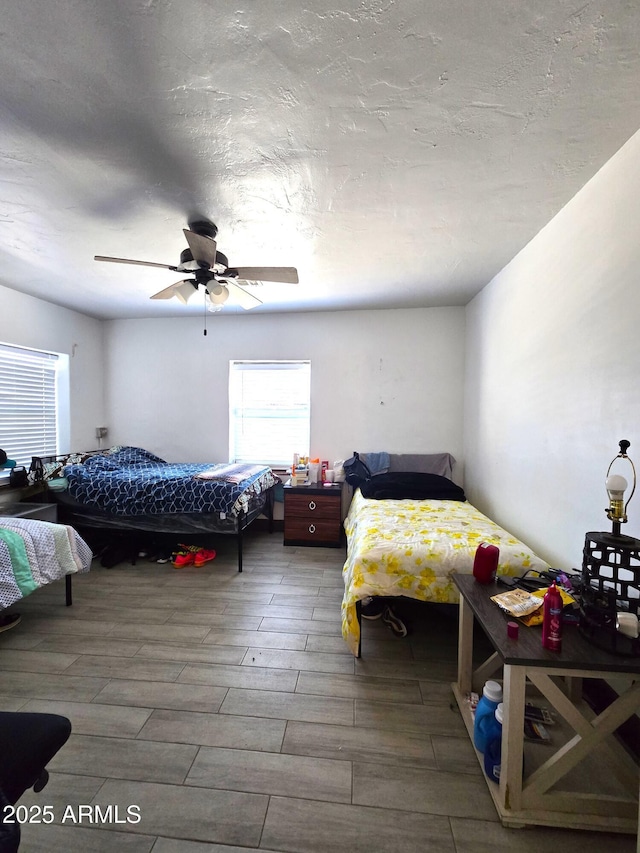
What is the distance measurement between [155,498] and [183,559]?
0.61m

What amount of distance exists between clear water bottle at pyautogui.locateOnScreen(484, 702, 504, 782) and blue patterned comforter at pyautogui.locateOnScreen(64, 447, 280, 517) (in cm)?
228

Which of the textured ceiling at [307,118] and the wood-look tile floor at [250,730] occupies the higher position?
the textured ceiling at [307,118]

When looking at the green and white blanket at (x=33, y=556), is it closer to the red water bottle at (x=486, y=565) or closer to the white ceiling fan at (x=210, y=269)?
the white ceiling fan at (x=210, y=269)

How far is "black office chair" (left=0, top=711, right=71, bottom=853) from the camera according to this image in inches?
32.6

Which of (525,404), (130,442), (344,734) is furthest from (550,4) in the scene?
(130,442)

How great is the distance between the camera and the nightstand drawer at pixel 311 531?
3756 millimetres

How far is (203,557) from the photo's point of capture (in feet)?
11.0

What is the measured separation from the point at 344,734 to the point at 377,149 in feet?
8.28

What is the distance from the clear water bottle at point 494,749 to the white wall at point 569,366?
0.92 metres

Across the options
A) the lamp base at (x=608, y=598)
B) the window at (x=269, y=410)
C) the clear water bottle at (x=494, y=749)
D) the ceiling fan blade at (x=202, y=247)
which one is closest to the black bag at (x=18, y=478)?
the window at (x=269, y=410)

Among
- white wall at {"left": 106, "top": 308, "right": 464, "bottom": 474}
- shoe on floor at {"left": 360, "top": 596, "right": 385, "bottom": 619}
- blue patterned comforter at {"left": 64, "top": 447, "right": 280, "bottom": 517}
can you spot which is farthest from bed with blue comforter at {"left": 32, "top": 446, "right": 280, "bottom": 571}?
shoe on floor at {"left": 360, "top": 596, "right": 385, "bottom": 619}

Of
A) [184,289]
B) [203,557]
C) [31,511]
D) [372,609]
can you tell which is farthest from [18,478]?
[372,609]

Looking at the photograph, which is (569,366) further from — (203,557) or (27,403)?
(27,403)

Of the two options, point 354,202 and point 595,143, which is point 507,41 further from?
point 354,202
